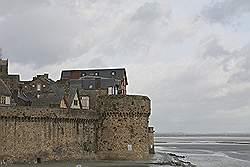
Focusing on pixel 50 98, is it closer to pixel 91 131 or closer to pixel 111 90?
pixel 91 131

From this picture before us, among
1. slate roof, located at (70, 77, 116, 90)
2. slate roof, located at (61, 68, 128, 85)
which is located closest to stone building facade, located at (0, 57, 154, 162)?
slate roof, located at (70, 77, 116, 90)

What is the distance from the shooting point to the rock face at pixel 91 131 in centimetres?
4044

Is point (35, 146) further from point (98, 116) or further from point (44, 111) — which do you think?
point (98, 116)

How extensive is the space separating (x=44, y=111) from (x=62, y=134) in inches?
115

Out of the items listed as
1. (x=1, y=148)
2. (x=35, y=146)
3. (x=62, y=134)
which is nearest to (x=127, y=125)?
(x=62, y=134)

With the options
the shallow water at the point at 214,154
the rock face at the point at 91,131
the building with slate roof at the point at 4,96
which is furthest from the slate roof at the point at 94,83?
the rock face at the point at 91,131

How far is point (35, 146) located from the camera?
40281mm

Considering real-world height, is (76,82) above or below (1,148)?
above

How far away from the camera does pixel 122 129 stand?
43906 millimetres

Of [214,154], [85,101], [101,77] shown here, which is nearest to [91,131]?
[85,101]

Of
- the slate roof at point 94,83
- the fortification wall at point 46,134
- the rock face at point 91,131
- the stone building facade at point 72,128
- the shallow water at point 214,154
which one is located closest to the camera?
the fortification wall at point 46,134

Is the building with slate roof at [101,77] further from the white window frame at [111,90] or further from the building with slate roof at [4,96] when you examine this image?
the building with slate roof at [4,96]

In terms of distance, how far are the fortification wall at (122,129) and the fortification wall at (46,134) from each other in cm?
111

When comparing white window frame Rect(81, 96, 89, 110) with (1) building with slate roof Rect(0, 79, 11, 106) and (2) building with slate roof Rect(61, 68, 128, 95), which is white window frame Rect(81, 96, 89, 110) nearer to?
(2) building with slate roof Rect(61, 68, 128, 95)
